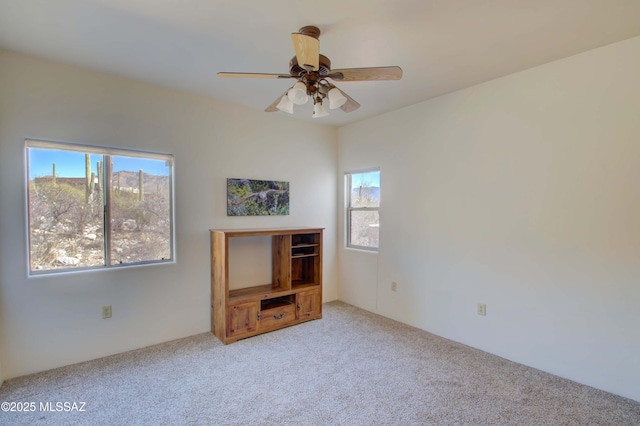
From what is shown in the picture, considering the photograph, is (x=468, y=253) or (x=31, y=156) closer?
(x=31, y=156)

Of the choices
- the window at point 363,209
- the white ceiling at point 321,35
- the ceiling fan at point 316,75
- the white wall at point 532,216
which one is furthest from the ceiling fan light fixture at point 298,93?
the window at point 363,209

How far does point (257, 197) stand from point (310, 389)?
226 cm

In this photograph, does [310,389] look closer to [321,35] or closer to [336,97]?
[336,97]

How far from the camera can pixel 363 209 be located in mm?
4250

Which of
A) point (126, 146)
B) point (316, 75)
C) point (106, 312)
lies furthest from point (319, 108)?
point (106, 312)

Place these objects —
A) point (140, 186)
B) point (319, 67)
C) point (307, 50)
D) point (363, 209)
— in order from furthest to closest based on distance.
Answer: point (363, 209)
point (140, 186)
point (319, 67)
point (307, 50)

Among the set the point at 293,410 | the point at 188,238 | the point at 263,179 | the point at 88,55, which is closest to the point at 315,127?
the point at 263,179

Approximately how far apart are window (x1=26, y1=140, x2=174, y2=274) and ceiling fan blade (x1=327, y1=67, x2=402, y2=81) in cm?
216

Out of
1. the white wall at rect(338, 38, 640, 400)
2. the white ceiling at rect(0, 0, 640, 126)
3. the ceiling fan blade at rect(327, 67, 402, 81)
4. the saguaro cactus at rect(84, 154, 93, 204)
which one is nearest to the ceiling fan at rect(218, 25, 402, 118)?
the ceiling fan blade at rect(327, 67, 402, 81)

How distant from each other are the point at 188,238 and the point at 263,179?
116 centimetres

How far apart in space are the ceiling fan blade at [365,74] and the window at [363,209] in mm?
2171

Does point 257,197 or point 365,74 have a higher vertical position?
point 365,74

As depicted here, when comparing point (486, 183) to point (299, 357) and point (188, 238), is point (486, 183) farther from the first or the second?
point (188, 238)

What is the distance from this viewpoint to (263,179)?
3.77m
